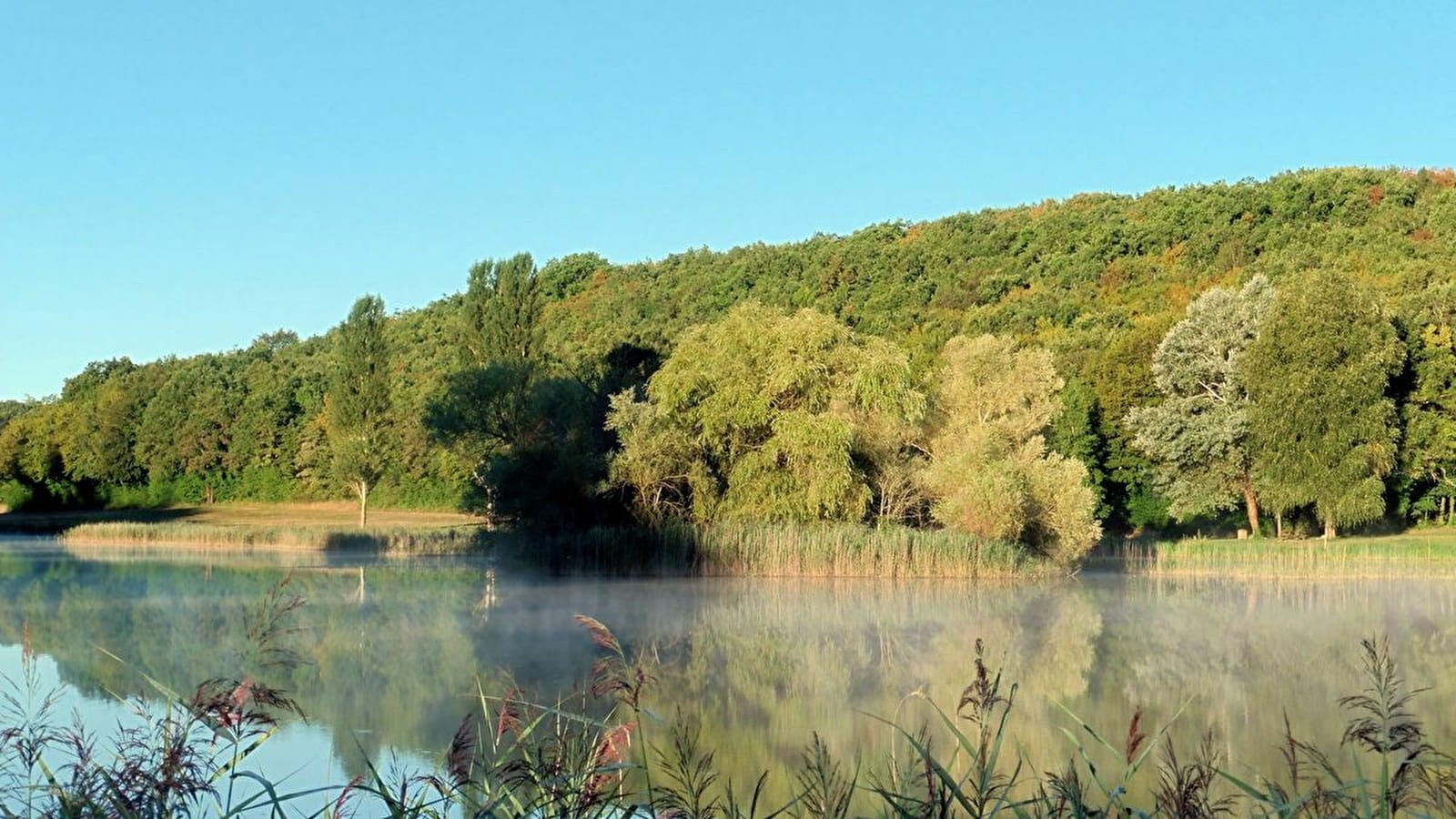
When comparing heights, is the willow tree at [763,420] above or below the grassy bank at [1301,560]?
above

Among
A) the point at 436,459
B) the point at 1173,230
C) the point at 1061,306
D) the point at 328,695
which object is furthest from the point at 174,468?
the point at 328,695

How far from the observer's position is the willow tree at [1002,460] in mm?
23734

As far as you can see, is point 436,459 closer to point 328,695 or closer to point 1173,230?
point 1173,230

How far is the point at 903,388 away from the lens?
25.3 metres

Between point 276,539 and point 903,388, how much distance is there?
1720cm

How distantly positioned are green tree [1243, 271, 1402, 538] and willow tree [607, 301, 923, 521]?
41.1 ft

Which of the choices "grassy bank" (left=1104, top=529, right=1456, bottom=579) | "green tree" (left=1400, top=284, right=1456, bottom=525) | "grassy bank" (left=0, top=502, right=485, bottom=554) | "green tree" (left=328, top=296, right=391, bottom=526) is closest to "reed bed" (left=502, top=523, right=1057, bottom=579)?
"grassy bank" (left=1104, top=529, right=1456, bottom=579)

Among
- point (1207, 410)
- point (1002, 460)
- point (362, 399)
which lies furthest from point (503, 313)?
point (1207, 410)

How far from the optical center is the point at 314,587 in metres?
20.7

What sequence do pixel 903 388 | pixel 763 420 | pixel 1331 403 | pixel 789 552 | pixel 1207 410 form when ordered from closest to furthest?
pixel 789 552 → pixel 763 420 → pixel 903 388 → pixel 1331 403 → pixel 1207 410

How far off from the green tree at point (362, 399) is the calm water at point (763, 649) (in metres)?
16.9

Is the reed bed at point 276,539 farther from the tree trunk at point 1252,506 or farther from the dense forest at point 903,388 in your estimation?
the tree trunk at point 1252,506

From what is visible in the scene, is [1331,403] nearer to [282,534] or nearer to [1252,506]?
[1252,506]

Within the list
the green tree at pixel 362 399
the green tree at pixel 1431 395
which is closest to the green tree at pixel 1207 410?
the green tree at pixel 1431 395
